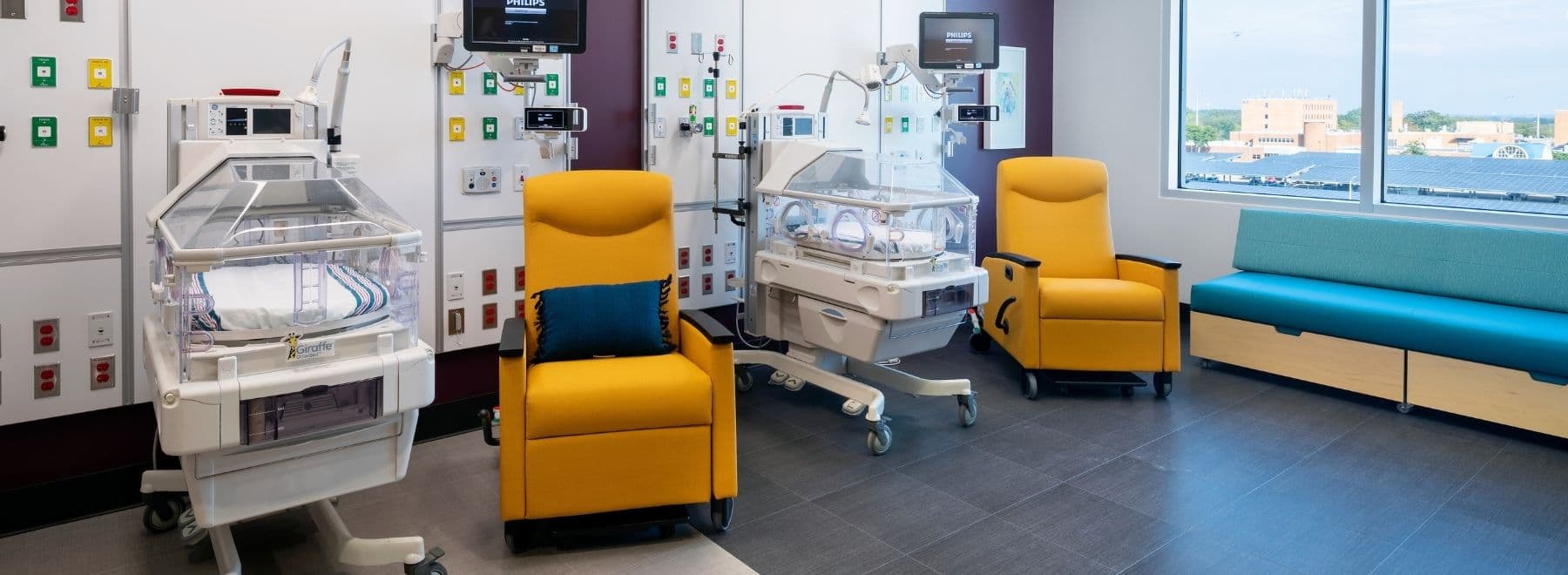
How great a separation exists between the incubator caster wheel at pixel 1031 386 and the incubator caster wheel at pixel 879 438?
1037mm

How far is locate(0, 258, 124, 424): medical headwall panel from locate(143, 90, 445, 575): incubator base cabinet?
56 centimetres

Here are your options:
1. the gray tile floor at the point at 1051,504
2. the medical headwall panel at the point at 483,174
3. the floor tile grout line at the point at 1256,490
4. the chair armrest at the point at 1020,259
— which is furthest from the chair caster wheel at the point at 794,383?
the floor tile grout line at the point at 1256,490

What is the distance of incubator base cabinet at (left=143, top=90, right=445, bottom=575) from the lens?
2.53m

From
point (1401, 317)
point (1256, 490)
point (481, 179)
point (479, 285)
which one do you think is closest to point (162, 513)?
point (479, 285)

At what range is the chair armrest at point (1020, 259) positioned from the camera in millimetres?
4805

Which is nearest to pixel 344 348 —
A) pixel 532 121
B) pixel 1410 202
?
pixel 532 121

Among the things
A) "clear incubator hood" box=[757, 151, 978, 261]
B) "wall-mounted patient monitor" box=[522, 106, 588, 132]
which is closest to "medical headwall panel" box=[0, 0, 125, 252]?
"wall-mounted patient monitor" box=[522, 106, 588, 132]

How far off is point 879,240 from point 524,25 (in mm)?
1568

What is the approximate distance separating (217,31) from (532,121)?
1.07 m

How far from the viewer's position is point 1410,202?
546 cm

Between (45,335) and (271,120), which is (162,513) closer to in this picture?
(45,335)

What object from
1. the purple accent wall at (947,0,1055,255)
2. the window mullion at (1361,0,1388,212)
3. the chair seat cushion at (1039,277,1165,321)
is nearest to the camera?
the chair seat cushion at (1039,277,1165,321)

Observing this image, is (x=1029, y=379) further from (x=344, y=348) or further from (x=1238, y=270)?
(x=344, y=348)

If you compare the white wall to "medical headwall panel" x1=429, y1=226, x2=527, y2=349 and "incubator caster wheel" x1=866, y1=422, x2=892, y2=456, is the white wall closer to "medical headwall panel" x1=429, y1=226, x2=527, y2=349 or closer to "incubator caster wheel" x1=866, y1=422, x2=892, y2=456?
"incubator caster wheel" x1=866, y1=422, x2=892, y2=456
